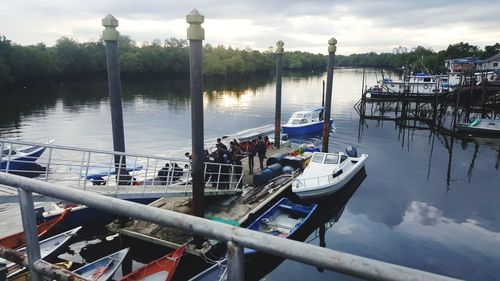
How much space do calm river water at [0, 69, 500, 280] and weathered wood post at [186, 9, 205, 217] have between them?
4.26 m

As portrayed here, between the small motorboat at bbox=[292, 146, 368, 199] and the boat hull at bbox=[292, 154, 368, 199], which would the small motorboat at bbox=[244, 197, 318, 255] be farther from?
the small motorboat at bbox=[292, 146, 368, 199]

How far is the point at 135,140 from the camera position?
35.8 m

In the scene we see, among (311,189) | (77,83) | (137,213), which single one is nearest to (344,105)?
(311,189)

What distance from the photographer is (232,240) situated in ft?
5.75

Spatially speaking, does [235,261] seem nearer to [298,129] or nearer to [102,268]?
[102,268]

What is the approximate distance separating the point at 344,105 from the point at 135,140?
126ft

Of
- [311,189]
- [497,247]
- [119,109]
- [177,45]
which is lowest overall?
[497,247]

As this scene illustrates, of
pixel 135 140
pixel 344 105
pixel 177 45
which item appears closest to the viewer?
pixel 135 140

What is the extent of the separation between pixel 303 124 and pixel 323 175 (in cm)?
1794

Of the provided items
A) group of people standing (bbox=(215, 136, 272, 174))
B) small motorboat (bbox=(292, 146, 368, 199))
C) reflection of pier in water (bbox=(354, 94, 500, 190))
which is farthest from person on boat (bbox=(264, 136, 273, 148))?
reflection of pier in water (bbox=(354, 94, 500, 190))

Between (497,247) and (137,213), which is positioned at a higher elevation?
(137,213)

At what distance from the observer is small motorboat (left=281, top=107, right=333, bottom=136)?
120 ft

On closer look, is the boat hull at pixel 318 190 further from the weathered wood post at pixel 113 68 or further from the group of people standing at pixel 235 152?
the weathered wood post at pixel 113 68

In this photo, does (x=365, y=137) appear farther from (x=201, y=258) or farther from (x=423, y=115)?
(x=201, y=258)
